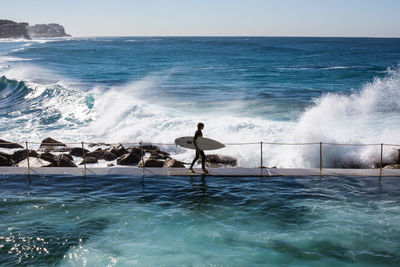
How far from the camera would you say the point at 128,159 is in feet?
52.2

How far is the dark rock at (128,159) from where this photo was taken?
15.9 m

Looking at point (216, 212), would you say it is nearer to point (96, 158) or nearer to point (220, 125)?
point (96, 158)

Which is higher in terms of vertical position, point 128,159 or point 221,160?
point 128,159

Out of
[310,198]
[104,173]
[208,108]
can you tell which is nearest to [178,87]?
[208,108]

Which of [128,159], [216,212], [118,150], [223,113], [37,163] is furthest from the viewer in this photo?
[223,113]

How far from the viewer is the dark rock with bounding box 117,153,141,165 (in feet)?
52.2

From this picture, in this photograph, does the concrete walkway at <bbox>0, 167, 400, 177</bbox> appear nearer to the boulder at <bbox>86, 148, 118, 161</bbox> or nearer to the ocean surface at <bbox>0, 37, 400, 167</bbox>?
the boulder at <bbox>86, 148, 118, 161</bbox>

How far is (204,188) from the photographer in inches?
454

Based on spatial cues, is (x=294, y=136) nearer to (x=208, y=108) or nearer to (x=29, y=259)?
(x=208, y=108)

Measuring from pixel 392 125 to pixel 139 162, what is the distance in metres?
15.6

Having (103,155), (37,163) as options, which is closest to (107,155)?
(103,155)

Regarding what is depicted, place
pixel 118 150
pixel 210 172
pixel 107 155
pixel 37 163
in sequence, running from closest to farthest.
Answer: pixel 210 172
pixel 37 163
pixel 107 155
pixel 118 150

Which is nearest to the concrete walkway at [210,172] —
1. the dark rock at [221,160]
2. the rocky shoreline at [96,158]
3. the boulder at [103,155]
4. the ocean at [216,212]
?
the ocean at [216,212]

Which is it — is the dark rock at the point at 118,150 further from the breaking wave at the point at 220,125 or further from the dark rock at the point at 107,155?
the breaking wave at the point at 220,125
